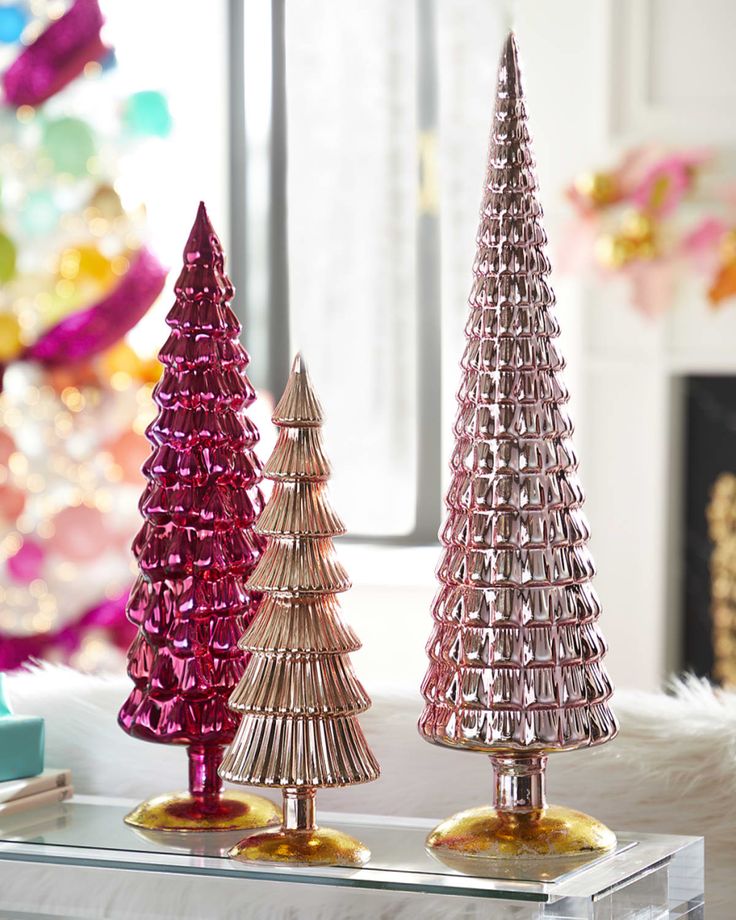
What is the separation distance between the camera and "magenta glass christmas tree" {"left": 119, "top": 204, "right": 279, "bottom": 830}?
2.51 feet

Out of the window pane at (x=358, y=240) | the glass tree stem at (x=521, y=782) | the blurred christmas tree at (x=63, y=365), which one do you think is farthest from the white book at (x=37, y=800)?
the window pane at (x=358, y=240)

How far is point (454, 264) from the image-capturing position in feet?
8.99

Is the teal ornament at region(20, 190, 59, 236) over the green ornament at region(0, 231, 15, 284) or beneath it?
over

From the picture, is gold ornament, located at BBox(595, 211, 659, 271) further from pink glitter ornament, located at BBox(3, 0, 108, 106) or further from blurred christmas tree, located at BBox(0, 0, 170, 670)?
pink glitter ornament, located at BBox(3, 0, 108, 106)

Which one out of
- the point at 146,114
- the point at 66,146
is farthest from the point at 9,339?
the point at 146,114

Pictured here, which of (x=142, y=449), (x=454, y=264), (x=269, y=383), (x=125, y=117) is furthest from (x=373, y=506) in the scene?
(x=125, y=117)

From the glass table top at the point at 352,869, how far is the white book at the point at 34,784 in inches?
0.5

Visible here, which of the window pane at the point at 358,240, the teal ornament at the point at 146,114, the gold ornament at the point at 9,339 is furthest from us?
the window pane at the point at 358,240

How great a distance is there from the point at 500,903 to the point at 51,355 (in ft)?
5.27

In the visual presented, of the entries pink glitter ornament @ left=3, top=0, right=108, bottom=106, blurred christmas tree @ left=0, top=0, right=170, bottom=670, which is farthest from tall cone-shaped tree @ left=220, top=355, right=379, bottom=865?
pink glitter ornament @ left=3, top=0, right=108, bottom=106

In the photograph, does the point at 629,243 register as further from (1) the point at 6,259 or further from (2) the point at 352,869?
(2) the point at 352,869

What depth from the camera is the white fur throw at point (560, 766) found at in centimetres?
81

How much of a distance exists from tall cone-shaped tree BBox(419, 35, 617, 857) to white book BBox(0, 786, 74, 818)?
251mm

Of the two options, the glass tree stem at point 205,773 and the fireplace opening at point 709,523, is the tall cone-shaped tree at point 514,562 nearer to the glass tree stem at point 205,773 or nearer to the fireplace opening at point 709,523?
the glass tree stem at point 205,773
